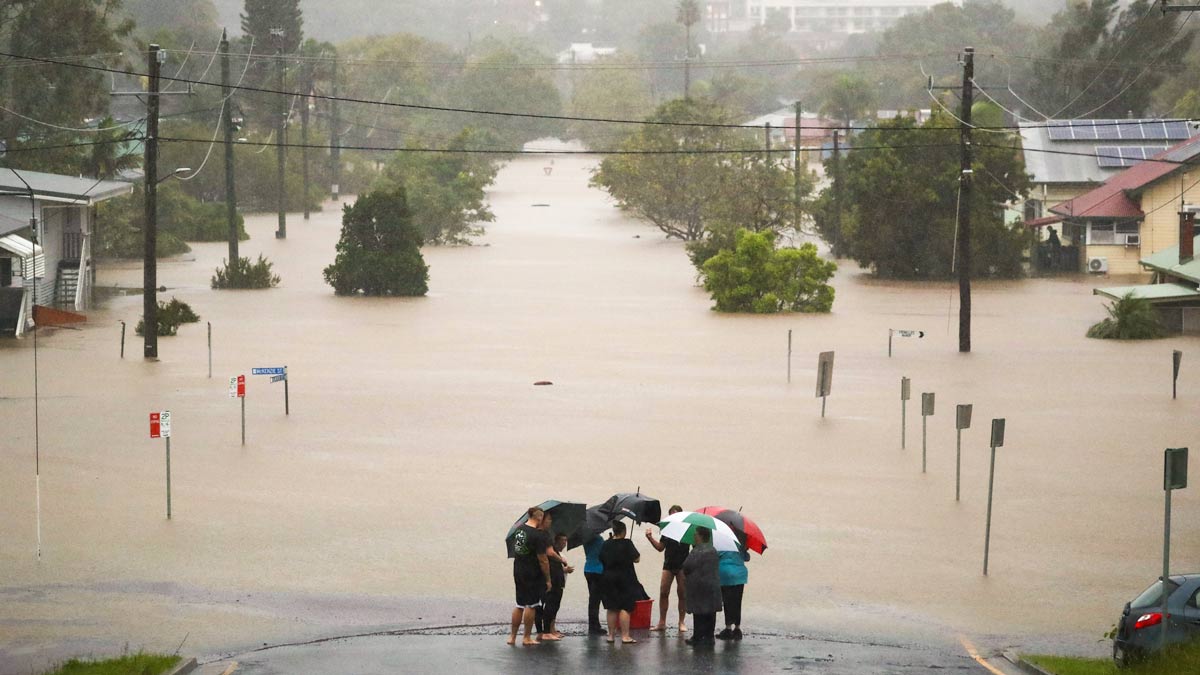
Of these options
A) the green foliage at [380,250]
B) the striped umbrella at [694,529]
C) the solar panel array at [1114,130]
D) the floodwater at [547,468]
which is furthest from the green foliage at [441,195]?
the striped umbrella at [694,529]

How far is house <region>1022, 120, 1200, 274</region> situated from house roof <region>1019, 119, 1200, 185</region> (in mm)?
41

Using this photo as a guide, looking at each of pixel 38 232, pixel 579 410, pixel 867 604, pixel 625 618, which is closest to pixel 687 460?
pixel 579 410

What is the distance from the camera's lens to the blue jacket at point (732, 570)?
13875mm

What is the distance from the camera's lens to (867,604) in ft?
51.0

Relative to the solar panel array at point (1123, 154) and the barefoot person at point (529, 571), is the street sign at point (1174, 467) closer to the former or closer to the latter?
the barefoot person at point (529, 571)

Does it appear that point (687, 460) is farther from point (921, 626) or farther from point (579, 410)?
point (921, 626)

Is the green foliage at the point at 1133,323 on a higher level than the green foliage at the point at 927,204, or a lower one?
lower

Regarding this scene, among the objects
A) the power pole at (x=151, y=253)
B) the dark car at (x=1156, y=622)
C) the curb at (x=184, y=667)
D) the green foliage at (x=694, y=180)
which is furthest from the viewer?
the green foliage at (x=694, y=180)

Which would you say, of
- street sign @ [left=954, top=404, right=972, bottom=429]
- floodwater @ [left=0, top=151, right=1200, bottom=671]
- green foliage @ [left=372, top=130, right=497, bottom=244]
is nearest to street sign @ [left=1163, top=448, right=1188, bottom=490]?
floodwater @ [left=0, top=151, right=1200, bottom=671]

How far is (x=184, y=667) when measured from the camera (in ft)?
40.6

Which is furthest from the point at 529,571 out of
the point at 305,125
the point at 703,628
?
the point at 305,125

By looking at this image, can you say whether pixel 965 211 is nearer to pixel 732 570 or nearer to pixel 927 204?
pixel 927 204

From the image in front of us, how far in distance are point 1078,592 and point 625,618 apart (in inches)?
202

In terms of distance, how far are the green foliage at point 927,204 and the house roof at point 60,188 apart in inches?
975
